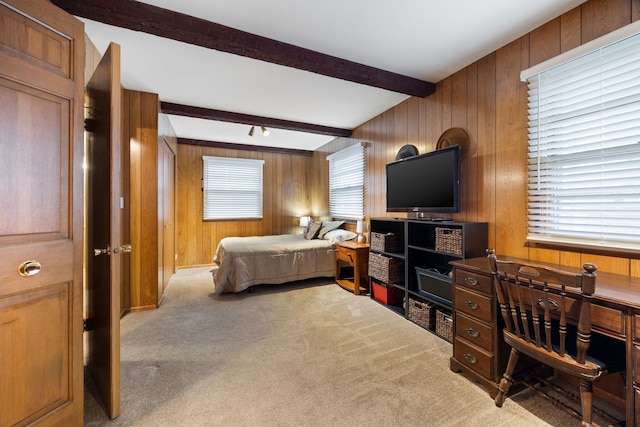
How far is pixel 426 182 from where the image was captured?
274 cm

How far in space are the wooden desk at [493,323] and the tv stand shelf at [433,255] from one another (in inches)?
11.4

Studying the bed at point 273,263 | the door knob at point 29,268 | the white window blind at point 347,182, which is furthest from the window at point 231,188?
the door knob at point 29,268

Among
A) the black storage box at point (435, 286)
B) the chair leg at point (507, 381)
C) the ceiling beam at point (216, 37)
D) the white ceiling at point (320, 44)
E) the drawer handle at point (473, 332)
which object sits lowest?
the chair leg at point (507, 381)

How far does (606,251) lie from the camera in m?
1.68

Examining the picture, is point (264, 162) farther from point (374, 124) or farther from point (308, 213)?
point (374, 124)

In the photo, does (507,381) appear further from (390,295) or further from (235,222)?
(235,222)

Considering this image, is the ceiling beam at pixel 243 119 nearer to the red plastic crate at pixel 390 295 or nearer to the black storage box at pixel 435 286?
the red plastic crate at pixel 390 295

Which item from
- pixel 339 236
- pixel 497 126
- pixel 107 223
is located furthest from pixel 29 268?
pixel 339 236

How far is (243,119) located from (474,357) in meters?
3.75

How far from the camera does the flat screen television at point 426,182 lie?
8.01ft

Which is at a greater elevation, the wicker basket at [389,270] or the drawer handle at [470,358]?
the wicker basket at [389,270]

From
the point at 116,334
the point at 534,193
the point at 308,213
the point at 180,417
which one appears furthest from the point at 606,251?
the point at 308,213

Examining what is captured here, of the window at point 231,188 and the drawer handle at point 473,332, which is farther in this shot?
the window at point 231,188

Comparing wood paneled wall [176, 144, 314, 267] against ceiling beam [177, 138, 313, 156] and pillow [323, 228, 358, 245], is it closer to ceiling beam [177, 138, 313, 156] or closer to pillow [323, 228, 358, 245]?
ceiling beam [177, 138, 313, 156]
